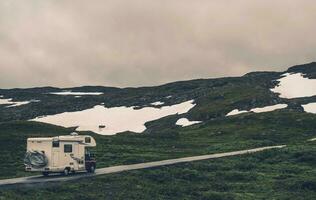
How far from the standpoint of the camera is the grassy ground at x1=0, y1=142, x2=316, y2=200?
4634 cm

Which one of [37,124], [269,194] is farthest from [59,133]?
[269,194]

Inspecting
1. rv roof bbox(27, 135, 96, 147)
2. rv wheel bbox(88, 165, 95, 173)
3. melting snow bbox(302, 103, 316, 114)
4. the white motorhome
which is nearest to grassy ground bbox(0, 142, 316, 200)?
rv wheel bbox(88, 165, 95, 173)

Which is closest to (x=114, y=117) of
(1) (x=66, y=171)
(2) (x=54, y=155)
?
(1) (x=66, y=171)

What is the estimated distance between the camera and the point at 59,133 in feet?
355

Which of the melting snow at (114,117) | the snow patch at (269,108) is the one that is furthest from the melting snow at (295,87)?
the melting snow at (114,117)

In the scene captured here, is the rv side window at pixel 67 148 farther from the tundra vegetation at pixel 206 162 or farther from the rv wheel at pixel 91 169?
the tundra vegetation at pixel 206 162

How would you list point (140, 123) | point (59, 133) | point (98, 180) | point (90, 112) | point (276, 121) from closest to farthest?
1. point (98, 180)
2. point (59, 133)
3. point (276, 121)
4. point (140, 123)
5. point (90, 112)

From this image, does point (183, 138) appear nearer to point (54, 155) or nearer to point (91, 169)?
point (91, 169)

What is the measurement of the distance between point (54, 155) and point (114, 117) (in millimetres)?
108216

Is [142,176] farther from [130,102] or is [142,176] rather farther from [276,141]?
[130,102]

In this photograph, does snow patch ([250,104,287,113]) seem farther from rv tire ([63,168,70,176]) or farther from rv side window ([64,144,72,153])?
rv tire ([63,168,70,176])

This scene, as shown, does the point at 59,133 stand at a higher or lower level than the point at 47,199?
higher

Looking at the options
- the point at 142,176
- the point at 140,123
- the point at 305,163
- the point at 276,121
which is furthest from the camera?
the point at 140,123

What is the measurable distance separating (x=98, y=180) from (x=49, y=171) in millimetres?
5470
